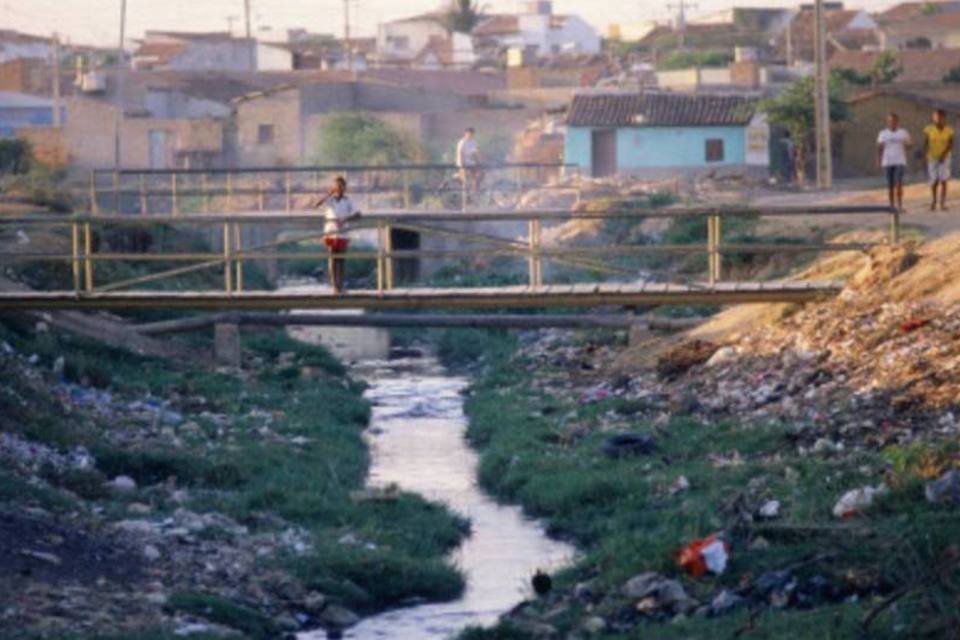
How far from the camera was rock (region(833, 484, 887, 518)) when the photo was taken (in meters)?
13.0

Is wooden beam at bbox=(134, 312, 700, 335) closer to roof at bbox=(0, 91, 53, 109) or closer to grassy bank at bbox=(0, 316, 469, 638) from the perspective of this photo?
grassy bank at bbox=(0, 316, 469, 638)

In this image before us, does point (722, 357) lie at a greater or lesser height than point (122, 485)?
greater

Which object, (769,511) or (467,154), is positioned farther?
(467,154)

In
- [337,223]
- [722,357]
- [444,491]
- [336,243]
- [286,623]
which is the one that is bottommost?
[444,491]

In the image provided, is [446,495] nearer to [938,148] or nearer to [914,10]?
[938,148]

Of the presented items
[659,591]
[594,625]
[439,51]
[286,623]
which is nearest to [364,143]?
[439,51]

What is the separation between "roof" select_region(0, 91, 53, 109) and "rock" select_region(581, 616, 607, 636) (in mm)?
63340

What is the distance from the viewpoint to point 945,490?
41.1 feet

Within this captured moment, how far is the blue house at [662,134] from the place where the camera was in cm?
5425

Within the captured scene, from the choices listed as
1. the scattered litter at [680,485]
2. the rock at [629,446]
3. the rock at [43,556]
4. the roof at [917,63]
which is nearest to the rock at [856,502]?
the scattered litter at [680,485]

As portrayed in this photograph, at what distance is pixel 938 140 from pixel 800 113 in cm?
2329

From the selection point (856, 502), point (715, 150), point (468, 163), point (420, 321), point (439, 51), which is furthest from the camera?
point (439, 51)

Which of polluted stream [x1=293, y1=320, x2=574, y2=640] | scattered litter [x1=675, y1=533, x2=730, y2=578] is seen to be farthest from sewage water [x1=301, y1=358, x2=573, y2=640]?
scattered litter [x1=675, y1=533, x2=730, y2=578]

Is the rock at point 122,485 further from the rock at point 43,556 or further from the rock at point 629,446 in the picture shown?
the rock at point 629,446
